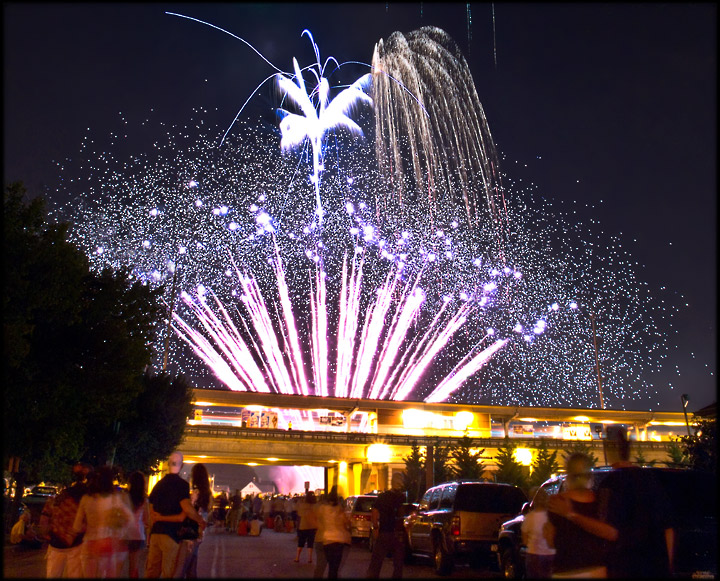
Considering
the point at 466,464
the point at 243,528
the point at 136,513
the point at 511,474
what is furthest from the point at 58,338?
the point at 511,474

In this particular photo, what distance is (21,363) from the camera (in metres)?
18.4

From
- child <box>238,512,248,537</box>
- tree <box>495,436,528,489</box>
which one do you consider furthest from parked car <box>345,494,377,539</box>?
tree <box>495,436,528,489</box>

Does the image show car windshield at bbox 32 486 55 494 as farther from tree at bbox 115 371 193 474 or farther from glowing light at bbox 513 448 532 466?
glowing light at bbox 513 448 532 466

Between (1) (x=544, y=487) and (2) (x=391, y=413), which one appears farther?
(2) (x=391, y=413)

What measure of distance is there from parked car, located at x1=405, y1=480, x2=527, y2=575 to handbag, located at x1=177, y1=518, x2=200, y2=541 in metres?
6.19

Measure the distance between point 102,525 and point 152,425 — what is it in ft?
84.7

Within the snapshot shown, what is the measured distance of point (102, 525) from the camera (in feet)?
21.0

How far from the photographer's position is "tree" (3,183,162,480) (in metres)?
17.1

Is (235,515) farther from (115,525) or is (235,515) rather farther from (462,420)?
(462,420)

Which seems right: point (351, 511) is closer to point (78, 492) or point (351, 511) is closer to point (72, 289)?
point (72, 289)

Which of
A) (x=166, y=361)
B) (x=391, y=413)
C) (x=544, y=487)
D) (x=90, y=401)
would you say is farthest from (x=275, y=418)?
(x=544, y=487)

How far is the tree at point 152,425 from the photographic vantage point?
97.6 feet

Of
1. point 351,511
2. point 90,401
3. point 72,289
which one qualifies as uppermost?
point 72,289

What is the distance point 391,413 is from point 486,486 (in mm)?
38321
